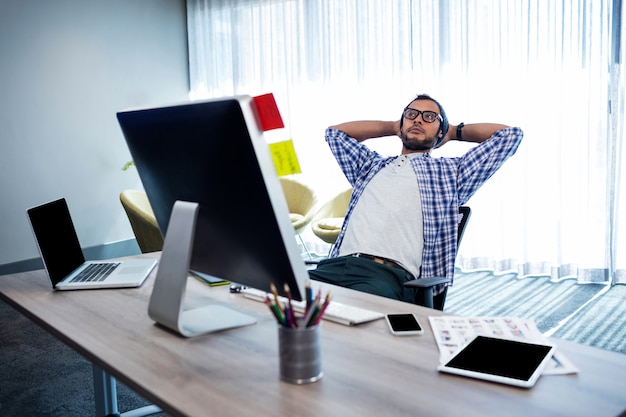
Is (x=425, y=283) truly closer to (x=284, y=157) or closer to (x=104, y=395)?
(x=284, y=157)

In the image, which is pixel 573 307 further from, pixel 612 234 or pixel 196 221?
pixel 196 221

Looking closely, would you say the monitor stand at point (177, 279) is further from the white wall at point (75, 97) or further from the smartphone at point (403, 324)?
the white wall at point (75, 97)

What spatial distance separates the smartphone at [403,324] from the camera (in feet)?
4.51

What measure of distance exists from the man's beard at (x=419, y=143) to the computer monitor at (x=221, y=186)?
1.46 metres

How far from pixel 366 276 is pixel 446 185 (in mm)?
555

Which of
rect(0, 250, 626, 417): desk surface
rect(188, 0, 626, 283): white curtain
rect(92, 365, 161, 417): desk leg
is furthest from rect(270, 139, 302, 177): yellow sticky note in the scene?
rect(188, 0, 626, 283): white curtain

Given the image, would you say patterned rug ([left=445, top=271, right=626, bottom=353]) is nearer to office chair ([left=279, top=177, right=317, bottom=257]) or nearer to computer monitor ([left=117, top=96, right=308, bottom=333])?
office chair ([left=279, top=177, right=317, bottom=257])

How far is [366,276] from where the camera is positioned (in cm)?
224

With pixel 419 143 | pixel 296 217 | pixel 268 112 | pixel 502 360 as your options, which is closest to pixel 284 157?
pixel 268 112

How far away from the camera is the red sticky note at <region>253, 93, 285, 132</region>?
119 cm

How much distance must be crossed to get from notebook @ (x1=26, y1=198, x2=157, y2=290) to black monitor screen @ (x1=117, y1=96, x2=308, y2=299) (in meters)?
0.51

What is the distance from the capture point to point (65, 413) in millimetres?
2562

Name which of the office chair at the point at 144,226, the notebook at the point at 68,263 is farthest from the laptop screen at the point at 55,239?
the office chair at the point at 144,226

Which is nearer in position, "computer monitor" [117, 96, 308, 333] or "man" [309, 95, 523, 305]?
"computer monitor" [117, 96, 308, 333]
